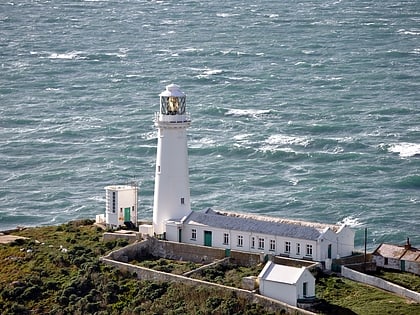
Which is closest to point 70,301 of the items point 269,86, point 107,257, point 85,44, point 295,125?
point 107,257


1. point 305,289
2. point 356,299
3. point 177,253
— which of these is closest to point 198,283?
point 305,289

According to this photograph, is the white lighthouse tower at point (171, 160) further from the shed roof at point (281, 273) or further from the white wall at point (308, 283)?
the white wall at point (308, 283)

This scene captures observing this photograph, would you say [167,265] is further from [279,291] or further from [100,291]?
[279,291]

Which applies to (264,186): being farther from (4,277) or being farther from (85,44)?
(85,44)

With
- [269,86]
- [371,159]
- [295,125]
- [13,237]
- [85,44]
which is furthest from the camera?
[85,44]

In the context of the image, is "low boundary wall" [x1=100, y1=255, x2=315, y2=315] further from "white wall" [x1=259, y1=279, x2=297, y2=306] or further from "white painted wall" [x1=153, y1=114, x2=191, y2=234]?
"white painted wall" [x1=153, y1=114, x2=191, y2=234]

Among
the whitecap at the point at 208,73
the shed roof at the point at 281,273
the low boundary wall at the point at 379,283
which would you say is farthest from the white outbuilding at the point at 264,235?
the whitecap at the point at 208,73

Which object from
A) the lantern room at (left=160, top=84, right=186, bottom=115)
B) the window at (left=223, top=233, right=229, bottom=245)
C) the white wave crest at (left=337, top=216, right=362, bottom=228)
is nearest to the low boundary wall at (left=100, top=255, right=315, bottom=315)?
the window at (left=223, top=233, right=229, bottom=245)
